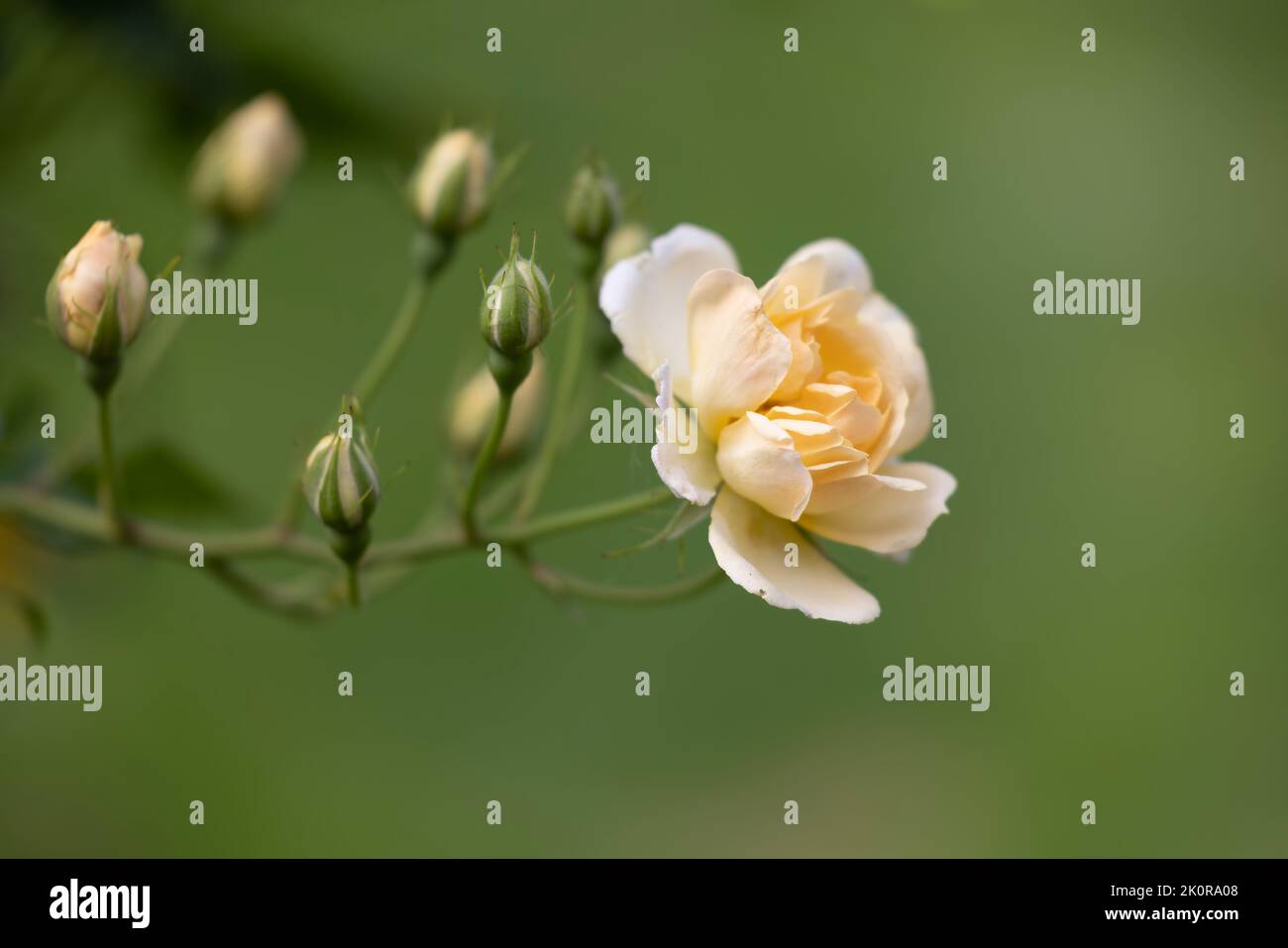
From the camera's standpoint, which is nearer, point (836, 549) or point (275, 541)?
point (275, 541)

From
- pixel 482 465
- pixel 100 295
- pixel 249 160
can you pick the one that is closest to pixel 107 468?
pixel 100 295

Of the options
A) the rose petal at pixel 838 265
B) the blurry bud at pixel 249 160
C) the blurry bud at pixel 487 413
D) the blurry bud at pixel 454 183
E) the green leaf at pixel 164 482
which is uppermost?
the blurry bud at pixel 249 160

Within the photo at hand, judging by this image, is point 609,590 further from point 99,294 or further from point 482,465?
point 99,294

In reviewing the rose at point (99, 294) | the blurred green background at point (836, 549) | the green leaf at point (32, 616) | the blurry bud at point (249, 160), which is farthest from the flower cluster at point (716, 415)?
the blurred green background at point (836, 549)

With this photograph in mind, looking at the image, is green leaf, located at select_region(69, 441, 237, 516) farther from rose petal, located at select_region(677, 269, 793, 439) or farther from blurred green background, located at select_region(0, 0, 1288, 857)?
blurred green background, located at select_region(0, 0, 1288, 857)

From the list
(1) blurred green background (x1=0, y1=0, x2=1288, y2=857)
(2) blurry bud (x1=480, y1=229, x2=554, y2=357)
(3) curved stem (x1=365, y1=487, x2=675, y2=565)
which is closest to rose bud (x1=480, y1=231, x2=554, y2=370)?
(2) blurry bud (x1=480, y1=229, x2=554, y2=357)

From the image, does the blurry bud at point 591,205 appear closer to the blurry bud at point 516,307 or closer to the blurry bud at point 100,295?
the blurry bud at point 516,307
